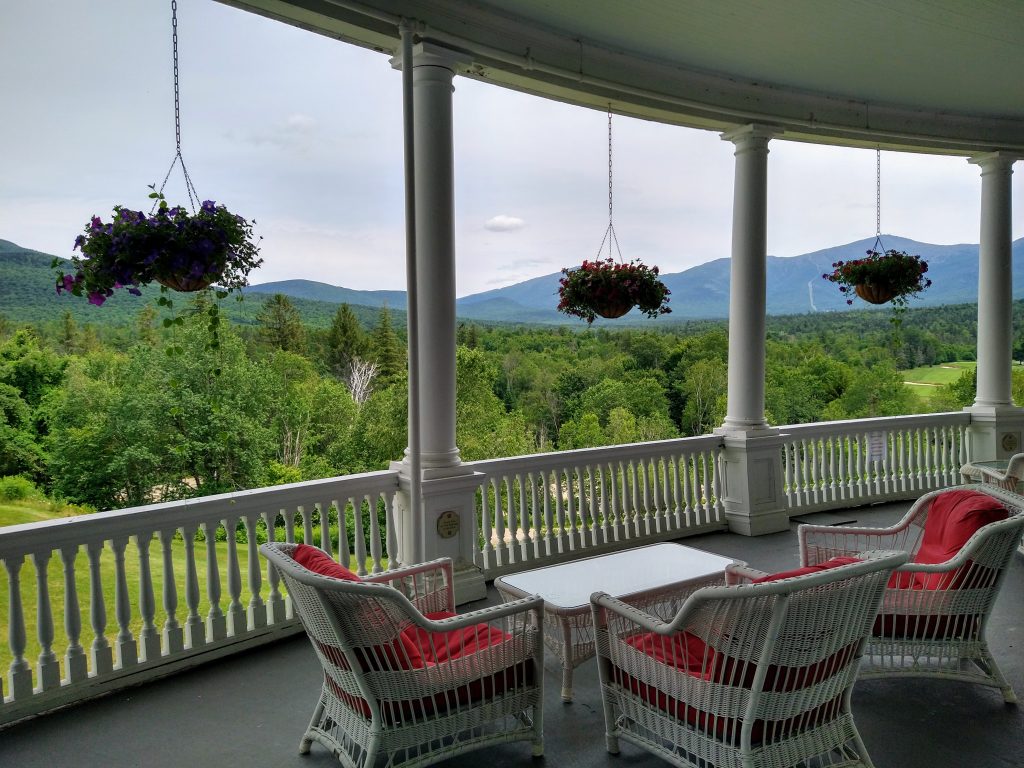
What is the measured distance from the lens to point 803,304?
12633mm

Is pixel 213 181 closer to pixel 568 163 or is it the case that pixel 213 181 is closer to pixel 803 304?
pixel 568 163

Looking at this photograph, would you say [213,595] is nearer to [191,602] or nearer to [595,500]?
[191,602]

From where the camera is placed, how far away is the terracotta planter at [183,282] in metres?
2.50

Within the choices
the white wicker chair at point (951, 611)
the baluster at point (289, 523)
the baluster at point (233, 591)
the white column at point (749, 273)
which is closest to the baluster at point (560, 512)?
the white column at point (749, 273)

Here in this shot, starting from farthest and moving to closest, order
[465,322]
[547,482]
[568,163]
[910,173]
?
[568,163]
[465,322]
[910,173]
[547,482]

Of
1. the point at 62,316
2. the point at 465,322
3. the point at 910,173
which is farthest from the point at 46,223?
the point at 910,173

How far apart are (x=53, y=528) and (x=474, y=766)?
5.86ft

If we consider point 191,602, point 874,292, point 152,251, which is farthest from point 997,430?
point 152,251

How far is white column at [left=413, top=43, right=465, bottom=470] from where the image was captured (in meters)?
3.64

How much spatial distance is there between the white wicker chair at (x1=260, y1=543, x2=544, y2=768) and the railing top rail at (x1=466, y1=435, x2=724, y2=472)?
5.84 feet

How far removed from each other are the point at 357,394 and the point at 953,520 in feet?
48.4

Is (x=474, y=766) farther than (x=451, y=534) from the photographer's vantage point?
No

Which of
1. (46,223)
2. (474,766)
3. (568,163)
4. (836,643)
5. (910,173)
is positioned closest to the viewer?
(836,643)

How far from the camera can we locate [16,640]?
8.53 ft
